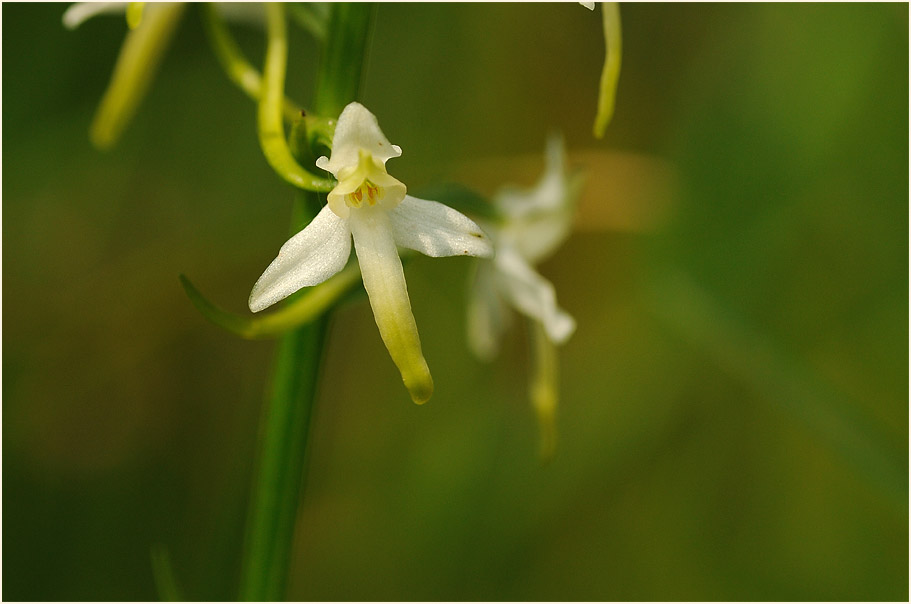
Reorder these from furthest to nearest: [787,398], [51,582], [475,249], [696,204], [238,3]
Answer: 1. [696,204]
2. [51,582]
3. [787,398]
4. [238,3]
5. [475,249]

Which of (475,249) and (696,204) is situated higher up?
(696,204)

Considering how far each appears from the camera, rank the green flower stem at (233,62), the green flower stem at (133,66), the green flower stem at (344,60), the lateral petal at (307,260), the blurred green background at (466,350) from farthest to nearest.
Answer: the blurred green background at (466,350) → the green flower stem at (133,66) → the green flower stem at (233,62) → the green flower stem at (344,60) → the lateral petal at (307,260)

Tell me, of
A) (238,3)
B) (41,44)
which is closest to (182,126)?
(41,44)

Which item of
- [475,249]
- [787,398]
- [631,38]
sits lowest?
[475,249]

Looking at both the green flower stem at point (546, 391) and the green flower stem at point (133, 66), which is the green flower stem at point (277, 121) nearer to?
the green flower stem at point (133, 66)

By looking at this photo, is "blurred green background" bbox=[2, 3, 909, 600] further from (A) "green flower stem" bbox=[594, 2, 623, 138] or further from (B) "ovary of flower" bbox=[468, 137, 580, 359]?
(A) "green flower stem" bbox=[594, 2, 623, 138]

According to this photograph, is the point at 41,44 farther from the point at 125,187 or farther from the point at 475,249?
the point at 475,249

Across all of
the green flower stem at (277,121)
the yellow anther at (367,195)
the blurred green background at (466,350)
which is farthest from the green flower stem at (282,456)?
the blurred green background at (466,350)
